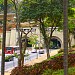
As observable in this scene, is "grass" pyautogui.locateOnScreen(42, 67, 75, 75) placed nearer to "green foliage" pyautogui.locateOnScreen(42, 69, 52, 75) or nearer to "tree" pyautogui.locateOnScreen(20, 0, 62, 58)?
"green foliage" pyautogui.locateOnScreen(42, 69, 52, 75)

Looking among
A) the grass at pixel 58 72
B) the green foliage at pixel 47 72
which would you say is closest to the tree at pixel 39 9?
the green foliage at pixel 47 72

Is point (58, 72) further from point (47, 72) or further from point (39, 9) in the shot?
point (39, 9)

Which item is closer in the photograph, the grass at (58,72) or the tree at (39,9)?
the grass at (58,72)

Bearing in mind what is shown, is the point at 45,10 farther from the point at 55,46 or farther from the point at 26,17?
the point at 55,46

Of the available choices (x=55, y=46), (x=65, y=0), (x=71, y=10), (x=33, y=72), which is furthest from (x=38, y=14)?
(x=55, y=46)

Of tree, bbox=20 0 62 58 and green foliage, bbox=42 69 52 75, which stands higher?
tree, bbox=20 0 62 58

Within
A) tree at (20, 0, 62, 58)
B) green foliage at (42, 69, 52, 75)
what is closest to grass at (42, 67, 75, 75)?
green foliage at (42, 69, 52, 75)

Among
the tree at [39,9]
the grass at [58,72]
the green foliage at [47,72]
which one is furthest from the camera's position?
the tree at [39,9]

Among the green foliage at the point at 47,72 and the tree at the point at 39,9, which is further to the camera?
the tree at the point at 39,9

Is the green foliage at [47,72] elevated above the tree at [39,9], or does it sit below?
below

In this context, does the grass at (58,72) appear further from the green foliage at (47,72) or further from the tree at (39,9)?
the tree at (39,9)

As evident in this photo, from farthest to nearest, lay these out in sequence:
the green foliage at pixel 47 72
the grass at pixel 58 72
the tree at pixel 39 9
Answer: the tree at pixel 39 9, the green foliage at pixel 47 72, the grass at pixel 58 72

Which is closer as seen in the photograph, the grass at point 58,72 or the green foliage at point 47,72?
the grass at point 58,72

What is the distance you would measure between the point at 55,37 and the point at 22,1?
42.9m
